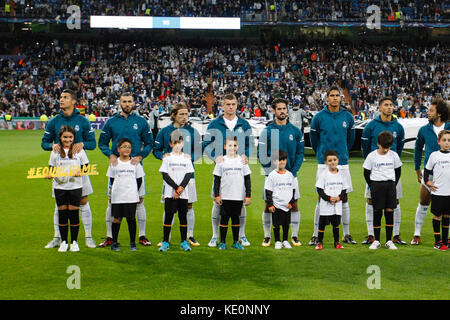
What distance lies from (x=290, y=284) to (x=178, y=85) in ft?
117

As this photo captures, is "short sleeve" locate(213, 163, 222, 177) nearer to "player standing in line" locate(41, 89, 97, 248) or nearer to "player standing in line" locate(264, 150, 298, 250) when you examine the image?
"player standing in line" locate(264, 150, 298, 250)

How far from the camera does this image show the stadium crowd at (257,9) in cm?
4153

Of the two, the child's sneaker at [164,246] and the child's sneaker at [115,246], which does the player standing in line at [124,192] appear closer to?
the child's sneaker at [115,246]

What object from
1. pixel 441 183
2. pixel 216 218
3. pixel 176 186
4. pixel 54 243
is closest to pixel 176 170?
pixel 176 186

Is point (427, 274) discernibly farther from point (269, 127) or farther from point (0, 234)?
point (0, 234)

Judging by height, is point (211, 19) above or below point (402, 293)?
above

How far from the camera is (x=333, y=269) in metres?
6.51

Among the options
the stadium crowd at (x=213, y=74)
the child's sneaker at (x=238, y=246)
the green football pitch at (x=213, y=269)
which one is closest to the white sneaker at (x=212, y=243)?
the green football pitch at (x=213, y=269)

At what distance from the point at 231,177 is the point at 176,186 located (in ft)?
2.42

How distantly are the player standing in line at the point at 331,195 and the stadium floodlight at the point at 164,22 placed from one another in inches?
1378

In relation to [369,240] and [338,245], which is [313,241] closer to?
[338,245]

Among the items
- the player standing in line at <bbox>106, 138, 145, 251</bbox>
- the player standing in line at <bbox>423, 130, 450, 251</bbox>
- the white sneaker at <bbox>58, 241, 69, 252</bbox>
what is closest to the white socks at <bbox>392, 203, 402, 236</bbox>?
the player standing in line at <bbox>423, 130, 450, 251</bbox>
